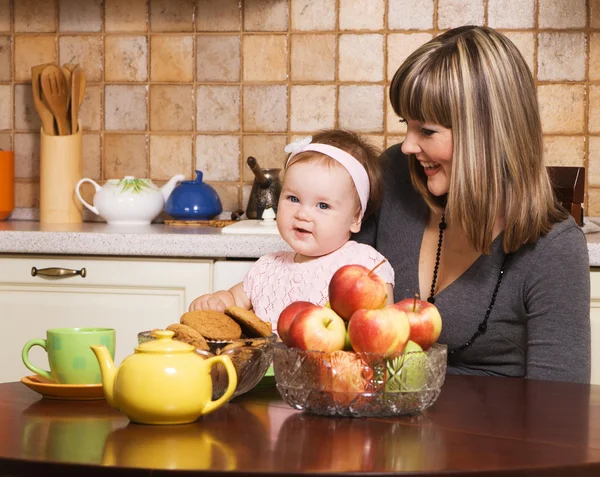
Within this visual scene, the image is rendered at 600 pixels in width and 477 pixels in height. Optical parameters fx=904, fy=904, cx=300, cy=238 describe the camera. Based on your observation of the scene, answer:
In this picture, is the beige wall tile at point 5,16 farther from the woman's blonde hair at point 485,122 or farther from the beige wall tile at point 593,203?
the beige wall tile at point 593,203

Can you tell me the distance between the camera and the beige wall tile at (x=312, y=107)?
283 cm

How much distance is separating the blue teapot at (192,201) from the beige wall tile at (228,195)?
6.3 inches

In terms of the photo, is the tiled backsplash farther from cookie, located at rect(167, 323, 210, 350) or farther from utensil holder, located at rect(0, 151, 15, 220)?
cookie, located at rect(167, 323, 210, 350)

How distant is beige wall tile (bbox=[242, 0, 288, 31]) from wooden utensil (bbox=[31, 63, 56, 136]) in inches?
25.7

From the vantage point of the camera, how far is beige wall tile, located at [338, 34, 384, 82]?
280 cm

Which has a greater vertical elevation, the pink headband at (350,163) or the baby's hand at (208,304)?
the pink headband at (350,163)

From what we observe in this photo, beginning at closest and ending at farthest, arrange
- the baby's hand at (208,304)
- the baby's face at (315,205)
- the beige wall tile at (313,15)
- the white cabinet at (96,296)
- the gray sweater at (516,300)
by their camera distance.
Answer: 1. the gray sweater at (516,300)
2. the baby's hand at (208,304)
3. the baby's face at (315,205)
4. the white cabinet at (96,296)
5. the beige wall tile at (313,15)

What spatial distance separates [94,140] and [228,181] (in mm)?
465

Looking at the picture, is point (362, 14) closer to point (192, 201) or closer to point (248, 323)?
point (192, 201)

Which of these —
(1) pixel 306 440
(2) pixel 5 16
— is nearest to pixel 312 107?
(2) pixel 5 16

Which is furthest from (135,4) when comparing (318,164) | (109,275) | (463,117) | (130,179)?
(463,117)

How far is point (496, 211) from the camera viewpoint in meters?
1.73

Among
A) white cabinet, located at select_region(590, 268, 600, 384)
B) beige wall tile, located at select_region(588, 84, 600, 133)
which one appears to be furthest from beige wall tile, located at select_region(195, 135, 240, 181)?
white cabinet, located at select_region(590, 268, 600, 384)

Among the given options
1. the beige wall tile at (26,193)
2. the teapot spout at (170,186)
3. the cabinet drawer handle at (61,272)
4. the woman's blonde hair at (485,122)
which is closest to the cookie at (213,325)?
the woman's blonde hair at (485,122)
